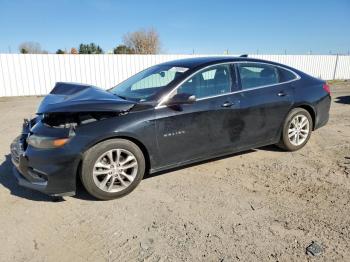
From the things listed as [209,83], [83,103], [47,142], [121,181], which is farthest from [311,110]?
[47,142]

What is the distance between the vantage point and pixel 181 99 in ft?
11.8

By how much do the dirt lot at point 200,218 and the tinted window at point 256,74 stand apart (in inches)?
47.7

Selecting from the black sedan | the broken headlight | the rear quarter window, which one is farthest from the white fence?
the broken headlight

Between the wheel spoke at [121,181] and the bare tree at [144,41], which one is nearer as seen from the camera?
the wheel spoke at [121,181]

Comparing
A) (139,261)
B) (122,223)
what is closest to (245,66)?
(122,223)

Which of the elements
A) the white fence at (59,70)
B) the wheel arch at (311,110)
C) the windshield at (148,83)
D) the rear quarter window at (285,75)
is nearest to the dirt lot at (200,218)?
the wheel arch at (311,110)

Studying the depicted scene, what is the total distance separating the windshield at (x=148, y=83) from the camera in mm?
3916

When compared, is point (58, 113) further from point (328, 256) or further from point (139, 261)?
point (328, 256)

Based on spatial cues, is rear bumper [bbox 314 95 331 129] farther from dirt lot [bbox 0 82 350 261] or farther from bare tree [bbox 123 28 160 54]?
bare tree [bbox 123 28 160 54]

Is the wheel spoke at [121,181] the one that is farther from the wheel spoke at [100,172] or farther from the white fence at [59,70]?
the white fence at [59,70]

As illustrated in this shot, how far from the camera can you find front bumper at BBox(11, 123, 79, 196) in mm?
3154

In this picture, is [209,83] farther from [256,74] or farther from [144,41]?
[144,41]

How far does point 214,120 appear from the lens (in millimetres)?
3953

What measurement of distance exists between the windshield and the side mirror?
27cm
